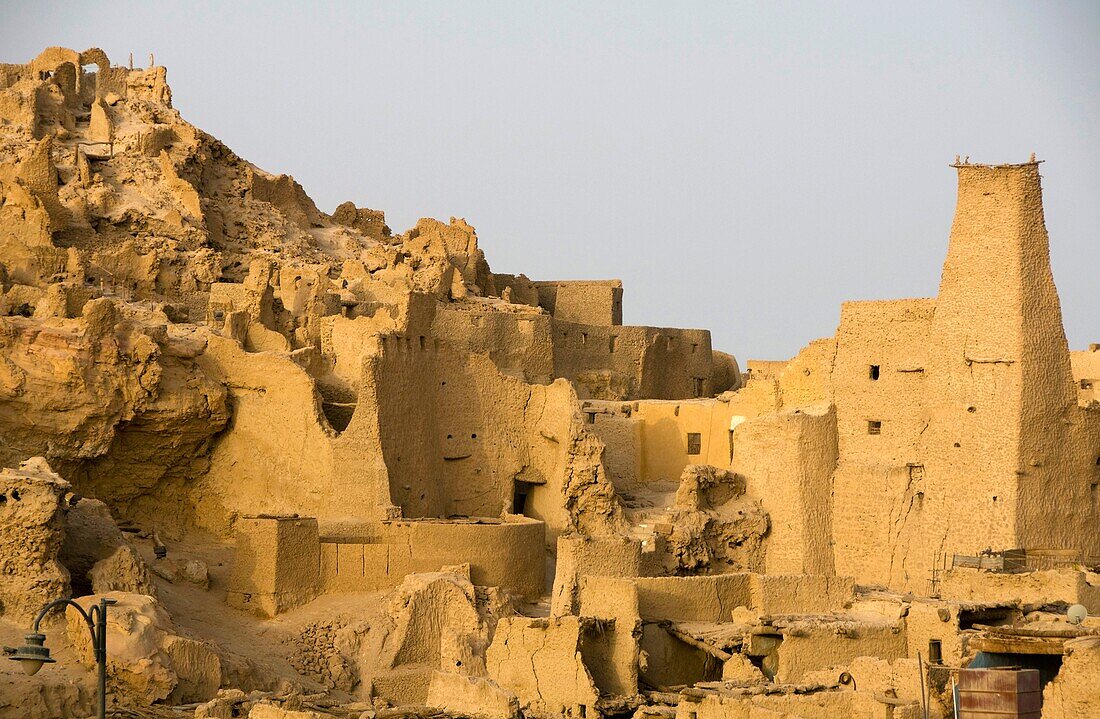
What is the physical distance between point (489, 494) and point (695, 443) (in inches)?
194

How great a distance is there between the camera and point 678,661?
39250 mm

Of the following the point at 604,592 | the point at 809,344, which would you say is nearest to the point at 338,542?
the point at 604,592

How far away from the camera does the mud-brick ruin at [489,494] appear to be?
3731 cm

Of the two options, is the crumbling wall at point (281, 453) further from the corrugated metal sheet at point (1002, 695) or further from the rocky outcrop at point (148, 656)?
the corrugated metal sheet at point (1002, 695)

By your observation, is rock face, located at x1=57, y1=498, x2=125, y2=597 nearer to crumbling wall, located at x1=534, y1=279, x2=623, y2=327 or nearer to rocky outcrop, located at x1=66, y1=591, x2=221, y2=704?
rocky outcrop, located at x1=66, y1=591, x2=221, y2=704

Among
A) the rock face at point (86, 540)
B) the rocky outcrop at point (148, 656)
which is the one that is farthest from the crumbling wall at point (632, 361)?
the rocky outcrop at point (148, 656)

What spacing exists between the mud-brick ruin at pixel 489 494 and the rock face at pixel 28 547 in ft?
0.17

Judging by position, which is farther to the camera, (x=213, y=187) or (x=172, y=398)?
(x=213, y=187)

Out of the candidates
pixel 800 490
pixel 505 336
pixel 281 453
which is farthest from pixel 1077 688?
pixel 505 336

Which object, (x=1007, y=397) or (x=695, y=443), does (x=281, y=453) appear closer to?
(x=695, y=443)

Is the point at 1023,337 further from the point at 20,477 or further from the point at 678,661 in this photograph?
the point at 20,477

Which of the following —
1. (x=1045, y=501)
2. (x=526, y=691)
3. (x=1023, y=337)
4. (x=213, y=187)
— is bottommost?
(x=526, y=691)

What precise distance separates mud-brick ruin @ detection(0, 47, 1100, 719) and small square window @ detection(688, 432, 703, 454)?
6 cm

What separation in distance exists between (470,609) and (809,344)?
1012 centimetres
